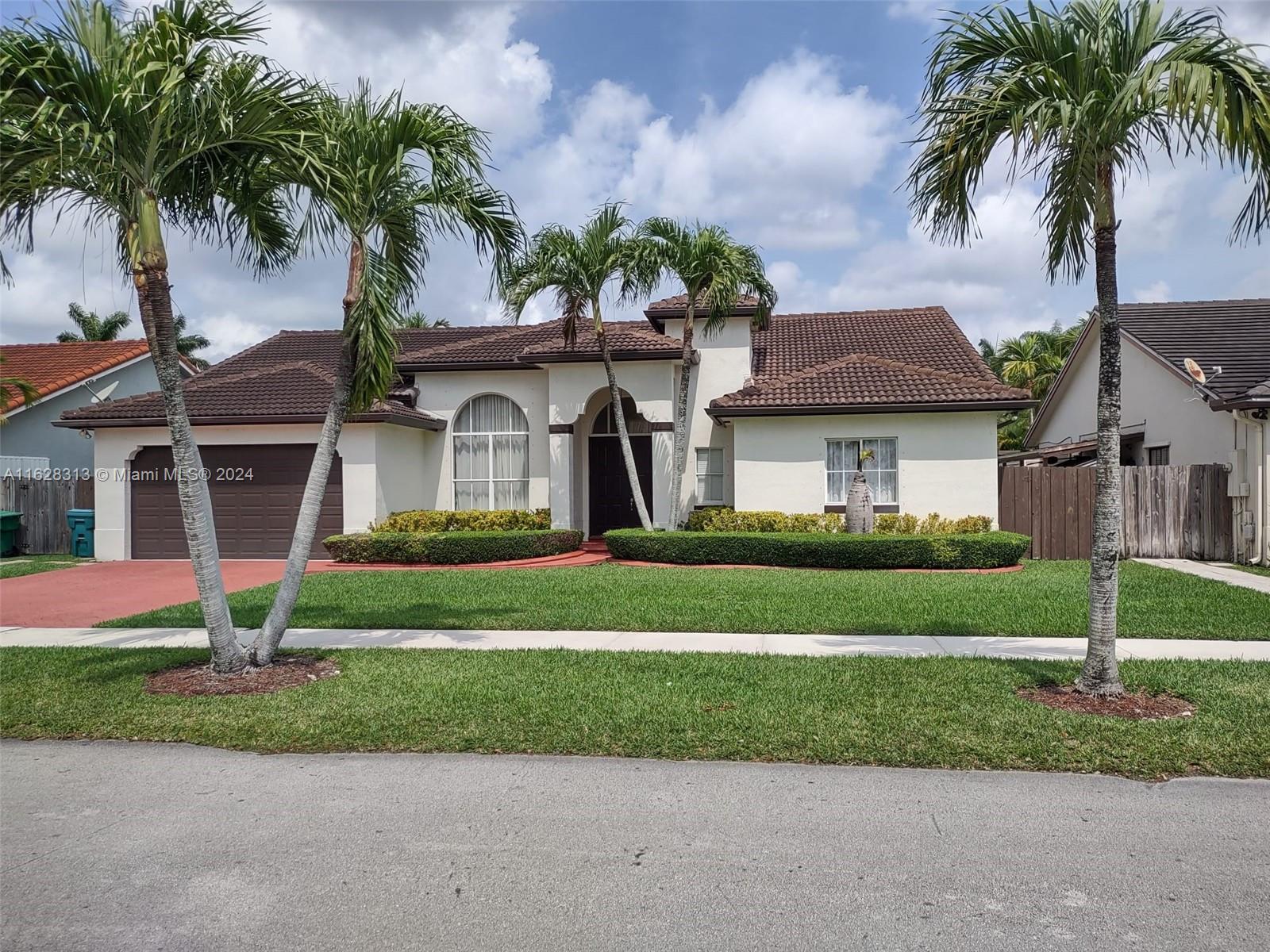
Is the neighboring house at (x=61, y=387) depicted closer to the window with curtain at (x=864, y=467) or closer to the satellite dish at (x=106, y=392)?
the satellite dish at (x=106, y=392)

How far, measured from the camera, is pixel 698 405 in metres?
20.4

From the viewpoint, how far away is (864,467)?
18156mm

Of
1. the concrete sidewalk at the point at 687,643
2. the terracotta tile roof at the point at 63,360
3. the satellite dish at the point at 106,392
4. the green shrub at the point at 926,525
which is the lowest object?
the concrete sidewalk at the point at 687,643

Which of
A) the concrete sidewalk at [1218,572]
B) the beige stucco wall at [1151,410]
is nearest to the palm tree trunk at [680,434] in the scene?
the beige stucco wall at [1151,410]

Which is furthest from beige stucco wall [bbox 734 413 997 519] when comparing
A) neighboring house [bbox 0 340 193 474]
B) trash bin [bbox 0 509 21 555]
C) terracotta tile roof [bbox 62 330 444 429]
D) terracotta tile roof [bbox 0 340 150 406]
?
terracotta tile roof [bbox 0 340 150 406]

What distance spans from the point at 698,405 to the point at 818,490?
378cm

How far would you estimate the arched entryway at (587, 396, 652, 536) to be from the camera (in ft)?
69.3

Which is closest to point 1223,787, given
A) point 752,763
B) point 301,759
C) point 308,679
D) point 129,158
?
point 752,763

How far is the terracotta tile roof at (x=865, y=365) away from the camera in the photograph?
17.7 meters

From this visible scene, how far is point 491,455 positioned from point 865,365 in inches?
347

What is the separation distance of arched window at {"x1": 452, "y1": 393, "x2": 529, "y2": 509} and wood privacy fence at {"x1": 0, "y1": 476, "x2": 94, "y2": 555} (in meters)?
9.13

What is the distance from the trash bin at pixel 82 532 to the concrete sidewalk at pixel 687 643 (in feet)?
35.2

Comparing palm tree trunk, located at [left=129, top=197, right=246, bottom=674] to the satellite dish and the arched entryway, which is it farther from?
the satellite dish

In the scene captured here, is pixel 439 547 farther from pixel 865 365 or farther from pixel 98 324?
pixel 98 324
